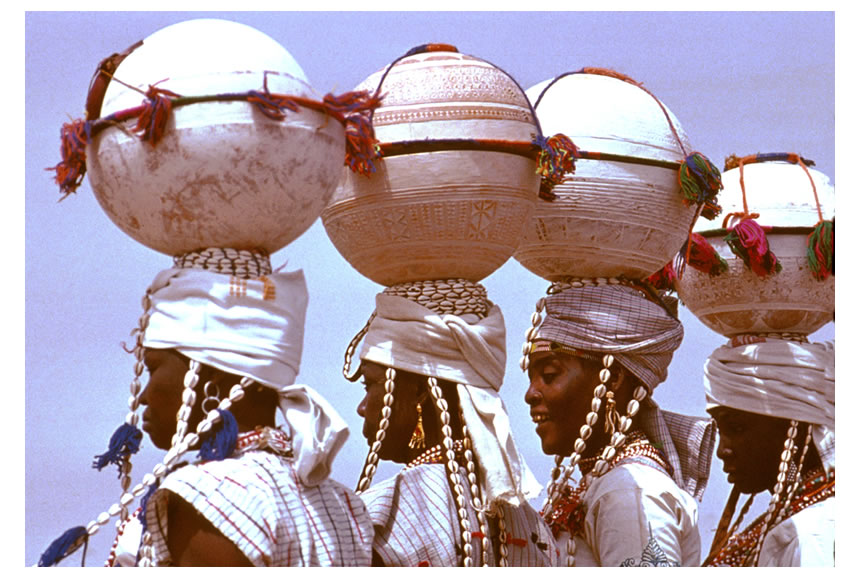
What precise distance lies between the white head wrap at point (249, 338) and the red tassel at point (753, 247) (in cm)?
314

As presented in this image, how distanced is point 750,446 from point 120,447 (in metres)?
3.50

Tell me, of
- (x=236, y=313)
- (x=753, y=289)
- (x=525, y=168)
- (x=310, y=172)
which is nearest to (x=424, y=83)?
(x=525, y=168)

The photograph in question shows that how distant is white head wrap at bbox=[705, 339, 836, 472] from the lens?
7688 millimetres

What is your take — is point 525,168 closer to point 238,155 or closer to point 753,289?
point 238,155

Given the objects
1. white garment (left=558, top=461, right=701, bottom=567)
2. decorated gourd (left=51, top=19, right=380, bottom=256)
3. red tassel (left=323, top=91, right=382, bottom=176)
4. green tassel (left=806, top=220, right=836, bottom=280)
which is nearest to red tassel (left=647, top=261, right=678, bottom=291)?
green tassel (left=806, top=220, right=836, bottom=280)

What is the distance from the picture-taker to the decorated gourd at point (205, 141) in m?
5.15

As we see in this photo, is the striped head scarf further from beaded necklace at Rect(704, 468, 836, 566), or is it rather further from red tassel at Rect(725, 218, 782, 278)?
red tassel at Rect(725, 218, 782, 278)

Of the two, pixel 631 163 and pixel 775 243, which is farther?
pixel 775 243

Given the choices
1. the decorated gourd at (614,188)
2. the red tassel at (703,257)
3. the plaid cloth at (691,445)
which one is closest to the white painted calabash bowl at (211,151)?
the decorated gourd at (614,188)

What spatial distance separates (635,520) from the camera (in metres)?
6.68

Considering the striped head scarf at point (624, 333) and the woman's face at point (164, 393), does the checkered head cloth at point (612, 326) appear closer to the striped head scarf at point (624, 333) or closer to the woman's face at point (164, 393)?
the striped head scarf at point (624, 333)

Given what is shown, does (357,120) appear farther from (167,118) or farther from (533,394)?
(533,394)

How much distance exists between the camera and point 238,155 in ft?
16.9

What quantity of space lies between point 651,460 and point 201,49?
276 cm
